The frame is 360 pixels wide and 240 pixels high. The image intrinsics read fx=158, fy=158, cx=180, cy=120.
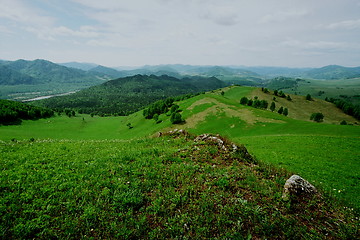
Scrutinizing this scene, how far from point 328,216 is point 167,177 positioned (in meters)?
8.44

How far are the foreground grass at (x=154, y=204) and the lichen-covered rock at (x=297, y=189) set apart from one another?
0.39m

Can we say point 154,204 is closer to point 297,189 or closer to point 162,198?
point 162,198

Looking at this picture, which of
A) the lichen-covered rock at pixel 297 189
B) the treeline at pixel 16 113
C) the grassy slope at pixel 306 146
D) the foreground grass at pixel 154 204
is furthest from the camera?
the treeline at pixel 16 113

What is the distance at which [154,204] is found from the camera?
25.5 feet

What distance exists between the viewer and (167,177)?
10.1m

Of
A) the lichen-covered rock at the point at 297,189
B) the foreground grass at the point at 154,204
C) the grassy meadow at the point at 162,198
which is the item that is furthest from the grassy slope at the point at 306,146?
the foreground grass at the point at 154,204

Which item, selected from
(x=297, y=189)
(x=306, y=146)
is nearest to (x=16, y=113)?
(x=297, y=189)

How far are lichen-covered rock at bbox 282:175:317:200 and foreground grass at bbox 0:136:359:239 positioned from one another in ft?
1.29

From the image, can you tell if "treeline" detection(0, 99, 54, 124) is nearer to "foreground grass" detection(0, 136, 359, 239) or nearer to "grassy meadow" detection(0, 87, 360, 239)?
"grassy meadow" detection(0, 87, 360, 239)

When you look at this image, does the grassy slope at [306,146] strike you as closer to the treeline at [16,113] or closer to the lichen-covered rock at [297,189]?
the lichen-covered rock at [297,189]

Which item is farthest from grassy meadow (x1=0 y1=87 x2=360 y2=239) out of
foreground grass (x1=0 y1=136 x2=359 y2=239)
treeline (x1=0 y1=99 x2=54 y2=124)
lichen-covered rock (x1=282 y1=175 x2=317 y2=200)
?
treeline (x1=0 y1=99 x2=54 y2=124)

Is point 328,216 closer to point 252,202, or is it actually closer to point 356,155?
point 252,202

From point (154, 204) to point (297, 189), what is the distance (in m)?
7.89

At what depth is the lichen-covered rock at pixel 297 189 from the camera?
8656 mm
